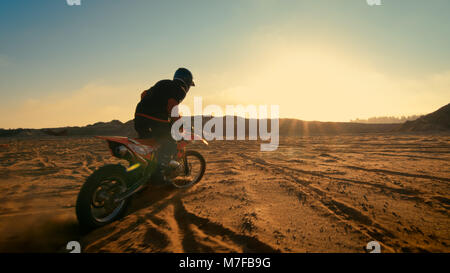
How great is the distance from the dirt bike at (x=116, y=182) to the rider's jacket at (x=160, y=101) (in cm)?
48

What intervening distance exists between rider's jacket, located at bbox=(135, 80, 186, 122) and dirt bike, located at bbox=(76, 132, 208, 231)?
478 mm

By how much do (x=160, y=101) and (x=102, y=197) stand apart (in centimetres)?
178

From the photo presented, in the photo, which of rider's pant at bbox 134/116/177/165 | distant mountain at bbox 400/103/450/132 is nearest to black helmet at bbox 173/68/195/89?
rider's pant at bbox 134/116/177/165

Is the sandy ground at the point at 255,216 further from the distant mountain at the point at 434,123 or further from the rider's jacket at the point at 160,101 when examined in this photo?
the distant mountain at the point at 434,123

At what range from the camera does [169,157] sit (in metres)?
3.92

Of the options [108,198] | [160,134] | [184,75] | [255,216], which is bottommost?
[255,216]

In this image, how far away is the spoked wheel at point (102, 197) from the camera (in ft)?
7.75

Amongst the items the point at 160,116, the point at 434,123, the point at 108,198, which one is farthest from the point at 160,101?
the point at 434,123

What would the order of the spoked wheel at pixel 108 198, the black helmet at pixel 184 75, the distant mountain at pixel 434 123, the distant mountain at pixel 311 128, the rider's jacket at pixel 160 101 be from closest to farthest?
1. the spoked wheel at pixel 108 198
2. the rider's jacket at pixel 160 101
3. the black helmet at pixel 184 75
4. the distant mountain at pixel 434 123
5. the distant mountain at pixel 311 128

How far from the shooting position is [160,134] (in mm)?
3762

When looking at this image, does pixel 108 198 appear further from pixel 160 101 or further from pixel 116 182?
pixel 160 101

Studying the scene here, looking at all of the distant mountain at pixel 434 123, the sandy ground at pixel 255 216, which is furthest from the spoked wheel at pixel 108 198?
the distant mountain at pixel 434 123

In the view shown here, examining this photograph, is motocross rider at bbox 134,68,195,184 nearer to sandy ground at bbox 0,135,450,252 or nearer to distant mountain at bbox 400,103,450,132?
sandy ground at bbox 0,135,450,252
